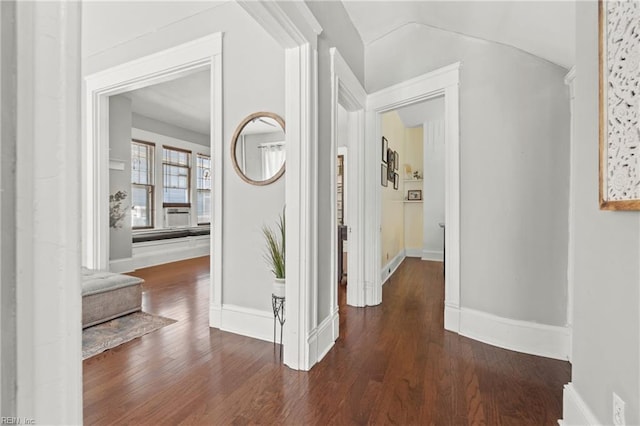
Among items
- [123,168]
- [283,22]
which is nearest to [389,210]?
[283,22]

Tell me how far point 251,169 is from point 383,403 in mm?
1919

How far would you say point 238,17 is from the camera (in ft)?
8.53

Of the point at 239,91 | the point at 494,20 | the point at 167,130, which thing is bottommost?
the point at 239,91

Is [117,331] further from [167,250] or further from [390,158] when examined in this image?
[390,158]

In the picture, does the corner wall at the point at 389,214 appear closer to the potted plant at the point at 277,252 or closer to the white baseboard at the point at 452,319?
the white baseboard at the point at 452,319

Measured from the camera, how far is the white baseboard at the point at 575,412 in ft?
4.11

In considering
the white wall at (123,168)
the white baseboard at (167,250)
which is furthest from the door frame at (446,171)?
the white baseboard at (167,250)

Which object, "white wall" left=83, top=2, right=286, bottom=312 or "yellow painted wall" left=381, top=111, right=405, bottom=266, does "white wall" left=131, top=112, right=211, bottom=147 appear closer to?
"white wall" left=83, top=2, right=286, bottom=312

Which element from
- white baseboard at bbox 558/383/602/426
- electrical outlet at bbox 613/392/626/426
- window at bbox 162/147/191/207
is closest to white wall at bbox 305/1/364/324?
white baseboard at bbox 558/383/602/426

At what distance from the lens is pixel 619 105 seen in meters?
1.08

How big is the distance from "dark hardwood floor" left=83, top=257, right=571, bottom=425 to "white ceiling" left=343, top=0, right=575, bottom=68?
6.84 ft

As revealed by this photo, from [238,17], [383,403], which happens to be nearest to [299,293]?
[383,403]

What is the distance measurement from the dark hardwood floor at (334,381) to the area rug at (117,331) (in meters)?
0.11

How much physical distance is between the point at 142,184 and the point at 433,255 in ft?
19.3
